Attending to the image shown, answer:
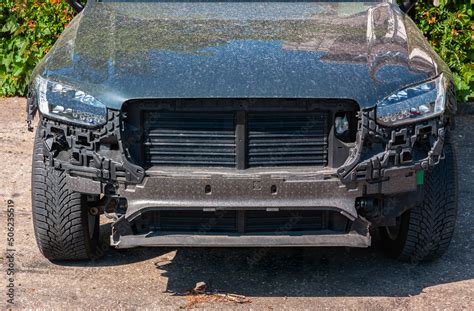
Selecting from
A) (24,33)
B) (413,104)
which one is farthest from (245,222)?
(24,33)

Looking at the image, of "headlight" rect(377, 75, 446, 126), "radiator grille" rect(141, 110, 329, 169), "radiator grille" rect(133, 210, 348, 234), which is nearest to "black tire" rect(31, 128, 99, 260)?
"radiator grille" rect(133, 210, 348, 234)

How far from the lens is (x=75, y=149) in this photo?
4.79 metres

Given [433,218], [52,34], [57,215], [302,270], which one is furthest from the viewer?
[52,34]

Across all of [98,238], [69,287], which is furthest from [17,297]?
[98,238]

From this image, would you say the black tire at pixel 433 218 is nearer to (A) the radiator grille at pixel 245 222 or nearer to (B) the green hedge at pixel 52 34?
(A) the radiator grille at pixel 245 222

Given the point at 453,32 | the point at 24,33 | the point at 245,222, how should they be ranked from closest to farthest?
the point at 245,222, the point at 453,32, the point at 24,33

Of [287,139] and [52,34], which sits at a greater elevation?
[287,139]

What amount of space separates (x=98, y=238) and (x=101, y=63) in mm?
1153

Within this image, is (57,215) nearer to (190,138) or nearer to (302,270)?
(190,138)

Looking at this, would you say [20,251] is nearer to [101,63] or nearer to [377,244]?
[101,63]

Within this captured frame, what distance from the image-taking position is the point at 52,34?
8.89m

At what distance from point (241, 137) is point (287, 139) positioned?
0.76 ft

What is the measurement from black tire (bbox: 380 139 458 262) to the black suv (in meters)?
0.18

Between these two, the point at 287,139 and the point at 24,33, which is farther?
the point at 24,33
